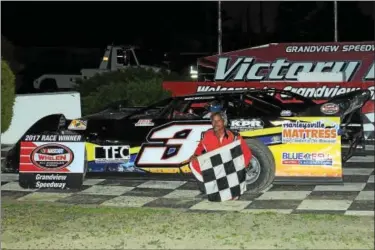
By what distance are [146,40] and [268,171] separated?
31.0 meters

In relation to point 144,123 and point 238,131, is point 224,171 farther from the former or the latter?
point 144,123

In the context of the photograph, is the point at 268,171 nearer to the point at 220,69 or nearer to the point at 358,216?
the point at 358,216

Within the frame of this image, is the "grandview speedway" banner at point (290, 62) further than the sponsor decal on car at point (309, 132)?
Yes

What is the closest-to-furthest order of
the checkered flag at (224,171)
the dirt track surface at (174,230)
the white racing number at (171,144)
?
the dirt track surface at (174,230)
the checkered flag at (224,171)
the white racing number at (171,144)

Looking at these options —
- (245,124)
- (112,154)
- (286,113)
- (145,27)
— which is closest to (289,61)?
(286,113)

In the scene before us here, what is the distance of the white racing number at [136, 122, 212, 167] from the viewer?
7.36 m

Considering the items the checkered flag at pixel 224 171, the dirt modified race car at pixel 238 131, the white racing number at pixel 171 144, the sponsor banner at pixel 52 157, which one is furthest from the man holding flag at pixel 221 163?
the sponsor banner at pixel 52 157

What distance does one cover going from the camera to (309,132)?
7.09 metres

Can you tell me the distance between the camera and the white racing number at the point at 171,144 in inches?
290

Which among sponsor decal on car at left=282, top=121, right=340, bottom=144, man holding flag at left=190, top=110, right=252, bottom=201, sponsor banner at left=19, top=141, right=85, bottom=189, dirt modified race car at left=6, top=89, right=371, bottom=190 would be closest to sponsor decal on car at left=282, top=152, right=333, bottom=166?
dirt modified race car at left=6, top=89, right=371, bottom=190

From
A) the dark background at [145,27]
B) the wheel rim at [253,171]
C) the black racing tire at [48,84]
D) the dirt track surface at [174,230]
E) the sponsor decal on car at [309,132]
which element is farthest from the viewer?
the dark background at [145,27]

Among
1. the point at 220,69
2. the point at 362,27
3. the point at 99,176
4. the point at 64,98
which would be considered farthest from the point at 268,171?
the point at 362,27

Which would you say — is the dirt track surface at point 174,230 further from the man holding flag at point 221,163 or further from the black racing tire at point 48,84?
the black racing tire at point 48,84

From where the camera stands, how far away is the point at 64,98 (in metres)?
12.7
